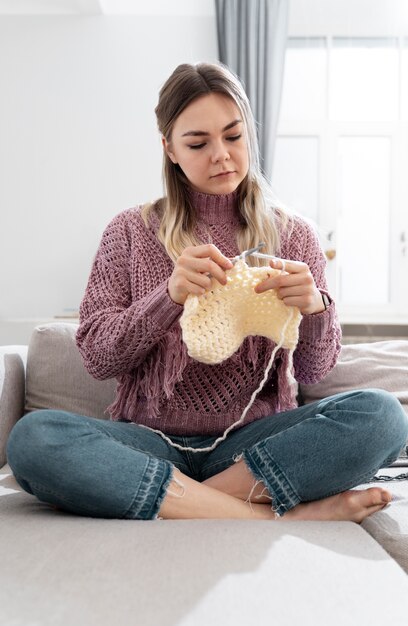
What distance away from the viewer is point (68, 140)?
376cm

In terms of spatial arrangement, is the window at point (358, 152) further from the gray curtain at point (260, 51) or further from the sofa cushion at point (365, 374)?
the sofa cushion at point (365, 374)

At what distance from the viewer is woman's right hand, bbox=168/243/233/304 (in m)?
1.27

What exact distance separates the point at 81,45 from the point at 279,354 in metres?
2.70

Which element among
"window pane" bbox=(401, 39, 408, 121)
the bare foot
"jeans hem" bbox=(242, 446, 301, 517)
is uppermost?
"window pane" bbox=(401, 39, 408, 121)

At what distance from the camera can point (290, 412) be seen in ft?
4.68

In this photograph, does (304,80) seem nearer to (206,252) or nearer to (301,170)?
(301,170)

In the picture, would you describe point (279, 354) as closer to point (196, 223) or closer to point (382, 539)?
point (196, 223)

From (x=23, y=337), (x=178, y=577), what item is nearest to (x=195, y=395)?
(x=178, y=577)

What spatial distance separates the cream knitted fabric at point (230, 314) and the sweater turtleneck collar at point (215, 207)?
34 cm

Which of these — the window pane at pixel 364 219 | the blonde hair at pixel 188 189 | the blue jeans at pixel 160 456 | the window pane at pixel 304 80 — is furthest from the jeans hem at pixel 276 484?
the window pane at pixel 304 80

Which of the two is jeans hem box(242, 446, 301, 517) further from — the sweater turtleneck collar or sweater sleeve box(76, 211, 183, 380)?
the sweater turtleneck collar

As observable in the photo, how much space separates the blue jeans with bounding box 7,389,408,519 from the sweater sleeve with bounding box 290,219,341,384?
0.13 m

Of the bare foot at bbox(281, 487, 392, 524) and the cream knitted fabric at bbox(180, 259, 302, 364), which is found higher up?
the cream knitted fabric at bbox(180, 259, 302, 364)

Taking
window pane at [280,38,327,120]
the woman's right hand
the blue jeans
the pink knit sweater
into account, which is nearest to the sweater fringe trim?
the pink knit sweater
